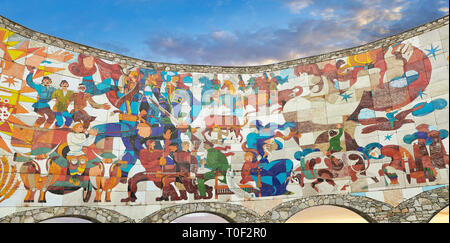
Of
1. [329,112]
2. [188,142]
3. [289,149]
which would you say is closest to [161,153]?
[188,142]

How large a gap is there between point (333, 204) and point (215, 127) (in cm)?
599

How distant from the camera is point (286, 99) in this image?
1484cm

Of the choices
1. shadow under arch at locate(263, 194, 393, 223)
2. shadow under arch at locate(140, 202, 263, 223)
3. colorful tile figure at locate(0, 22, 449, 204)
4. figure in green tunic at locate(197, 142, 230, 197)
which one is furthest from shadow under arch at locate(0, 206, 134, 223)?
shadow under arch at locate(263, 194, 393, 223)

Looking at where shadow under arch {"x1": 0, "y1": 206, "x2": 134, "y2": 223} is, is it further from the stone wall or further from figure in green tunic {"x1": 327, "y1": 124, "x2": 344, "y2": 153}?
figure in green tunic {"x1": 327, "y1": 124, "x2": 344, "y2": 153}

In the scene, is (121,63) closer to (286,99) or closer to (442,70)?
(286,99)

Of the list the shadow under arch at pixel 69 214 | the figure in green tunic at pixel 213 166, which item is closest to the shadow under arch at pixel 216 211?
the figure in green tunic at pixel 213 166

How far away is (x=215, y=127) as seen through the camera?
1484 cm

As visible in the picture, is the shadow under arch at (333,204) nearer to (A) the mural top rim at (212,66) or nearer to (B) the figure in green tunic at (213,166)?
(B) the figure in green tunic at (213,166)

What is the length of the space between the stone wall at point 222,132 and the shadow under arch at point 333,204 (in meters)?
0.04

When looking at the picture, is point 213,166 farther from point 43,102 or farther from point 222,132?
point 43,102

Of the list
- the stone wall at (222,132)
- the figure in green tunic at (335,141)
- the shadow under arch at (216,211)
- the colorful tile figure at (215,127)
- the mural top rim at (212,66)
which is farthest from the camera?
the figure in green tunic at (335,141)

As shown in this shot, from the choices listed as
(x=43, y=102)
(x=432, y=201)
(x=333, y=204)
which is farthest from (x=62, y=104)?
(x=432, y=201)

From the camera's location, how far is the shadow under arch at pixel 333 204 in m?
11.9

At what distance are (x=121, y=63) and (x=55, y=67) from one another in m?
2.73
